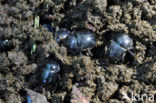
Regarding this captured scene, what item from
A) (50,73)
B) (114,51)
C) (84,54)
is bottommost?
(50,73)

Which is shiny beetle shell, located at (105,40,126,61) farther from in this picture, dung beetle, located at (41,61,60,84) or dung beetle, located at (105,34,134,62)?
dung beetle, located at (41,61,60,84)

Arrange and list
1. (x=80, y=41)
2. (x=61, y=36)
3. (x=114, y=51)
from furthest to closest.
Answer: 1. (x=61, y=36)
2. (x=80, y=41)
3. (x=114, y=51)

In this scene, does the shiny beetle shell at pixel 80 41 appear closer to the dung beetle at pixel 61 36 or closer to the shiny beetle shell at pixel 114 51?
the dung beetle at pixel 61 36

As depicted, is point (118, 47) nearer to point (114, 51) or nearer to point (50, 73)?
point (114, 51)

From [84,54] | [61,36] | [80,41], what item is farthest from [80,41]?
[61,36]

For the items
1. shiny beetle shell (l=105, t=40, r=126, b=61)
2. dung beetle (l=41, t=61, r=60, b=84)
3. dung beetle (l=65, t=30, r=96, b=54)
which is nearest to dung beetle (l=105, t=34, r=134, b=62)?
shiny beetle shell (l=105, t=40, r=126, b=61)

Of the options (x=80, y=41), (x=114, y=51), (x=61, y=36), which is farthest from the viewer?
(x=61, y=36)

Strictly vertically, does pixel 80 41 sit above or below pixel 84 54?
above

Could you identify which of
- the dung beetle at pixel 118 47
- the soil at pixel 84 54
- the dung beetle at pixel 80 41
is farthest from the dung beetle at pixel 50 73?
the dung beetle at pixel 118 47

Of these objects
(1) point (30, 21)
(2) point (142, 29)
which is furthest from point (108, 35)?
(1) point (30, 21)
